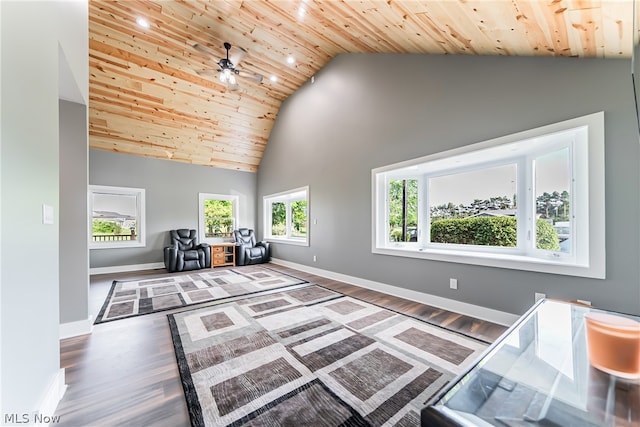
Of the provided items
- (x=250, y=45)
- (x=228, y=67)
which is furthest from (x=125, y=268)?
(x=250, y=45)

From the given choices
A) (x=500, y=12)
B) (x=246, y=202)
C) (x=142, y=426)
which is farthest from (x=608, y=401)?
(x=246, y=202)

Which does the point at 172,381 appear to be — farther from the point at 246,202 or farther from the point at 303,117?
the point at 246,202

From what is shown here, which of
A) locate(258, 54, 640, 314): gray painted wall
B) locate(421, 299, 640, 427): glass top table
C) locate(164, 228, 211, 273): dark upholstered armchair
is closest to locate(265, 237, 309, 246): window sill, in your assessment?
locate(258, 54, 640, 314): gray painted wall

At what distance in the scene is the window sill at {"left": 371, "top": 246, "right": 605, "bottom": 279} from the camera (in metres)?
2.06

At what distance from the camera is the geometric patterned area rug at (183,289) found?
3.20 meters

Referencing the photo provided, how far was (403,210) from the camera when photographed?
397 centimetres

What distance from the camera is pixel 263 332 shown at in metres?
2.47

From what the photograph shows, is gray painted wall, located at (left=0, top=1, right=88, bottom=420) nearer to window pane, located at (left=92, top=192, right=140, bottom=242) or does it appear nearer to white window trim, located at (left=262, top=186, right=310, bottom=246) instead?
white window trim, located at (left=262, top=186, right=310, bottom=246)

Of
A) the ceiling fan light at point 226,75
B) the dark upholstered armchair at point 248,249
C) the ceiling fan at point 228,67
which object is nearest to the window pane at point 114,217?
the dark upholstered armchair at point 248,249

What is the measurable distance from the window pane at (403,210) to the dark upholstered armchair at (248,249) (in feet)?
12.2

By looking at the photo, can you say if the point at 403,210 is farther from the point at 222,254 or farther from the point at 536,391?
the point at 222,254

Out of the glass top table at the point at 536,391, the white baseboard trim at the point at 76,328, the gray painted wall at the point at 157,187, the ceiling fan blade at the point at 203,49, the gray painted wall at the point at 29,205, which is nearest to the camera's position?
the glass top table at the point at 536,391

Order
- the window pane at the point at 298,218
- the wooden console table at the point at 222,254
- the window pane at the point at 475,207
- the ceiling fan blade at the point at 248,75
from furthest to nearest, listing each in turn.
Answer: the window pane at the point at 298,218, the wooden console table at the point at 222,254, the ceiling fan blade at the point at 248,75, the window pane at the point at 475,207

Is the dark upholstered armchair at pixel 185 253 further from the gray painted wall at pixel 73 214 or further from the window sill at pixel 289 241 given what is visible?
the gray painted wall at pixel 73 214
